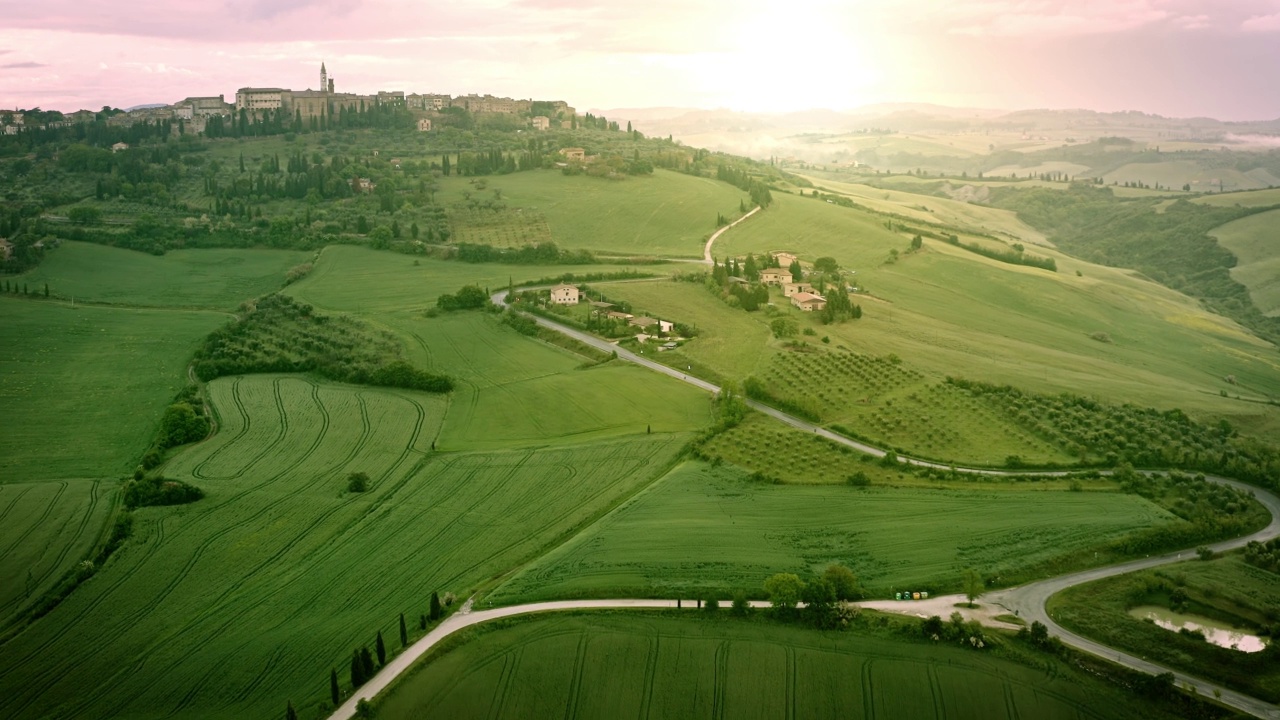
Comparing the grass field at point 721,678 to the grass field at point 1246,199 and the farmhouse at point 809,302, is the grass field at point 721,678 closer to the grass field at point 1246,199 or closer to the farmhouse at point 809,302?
the farmhouse at point 809,302

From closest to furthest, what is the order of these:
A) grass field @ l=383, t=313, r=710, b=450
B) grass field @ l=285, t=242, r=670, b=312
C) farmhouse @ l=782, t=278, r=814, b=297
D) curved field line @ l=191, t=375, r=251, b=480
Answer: curved field line @ l=191, t=375, r=251, b=480 → grass field @ l=383, t=313, r=710, b=450 → farmhouse @ l=782, t=278, r=814, b=297 → grass field @ l=285, t=242, r=670, b=312

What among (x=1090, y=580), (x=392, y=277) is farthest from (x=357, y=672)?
(x=392, y=277)

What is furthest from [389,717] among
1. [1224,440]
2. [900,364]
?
[1224,440]

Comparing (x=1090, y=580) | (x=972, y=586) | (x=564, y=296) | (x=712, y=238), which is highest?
(x=712, y=238)

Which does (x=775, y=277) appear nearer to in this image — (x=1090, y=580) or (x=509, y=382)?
(x=509, y=382)

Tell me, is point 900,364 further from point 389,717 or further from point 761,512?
point 389,717

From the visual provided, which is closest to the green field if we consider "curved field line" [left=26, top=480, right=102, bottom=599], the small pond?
the small pond

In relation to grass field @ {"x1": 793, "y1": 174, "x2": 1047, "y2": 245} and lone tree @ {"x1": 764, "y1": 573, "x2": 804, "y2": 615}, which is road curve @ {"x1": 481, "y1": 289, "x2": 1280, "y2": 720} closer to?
lone tree @ {"x1": 764, "y1": 573, "x2": 804, "y2": 615}
